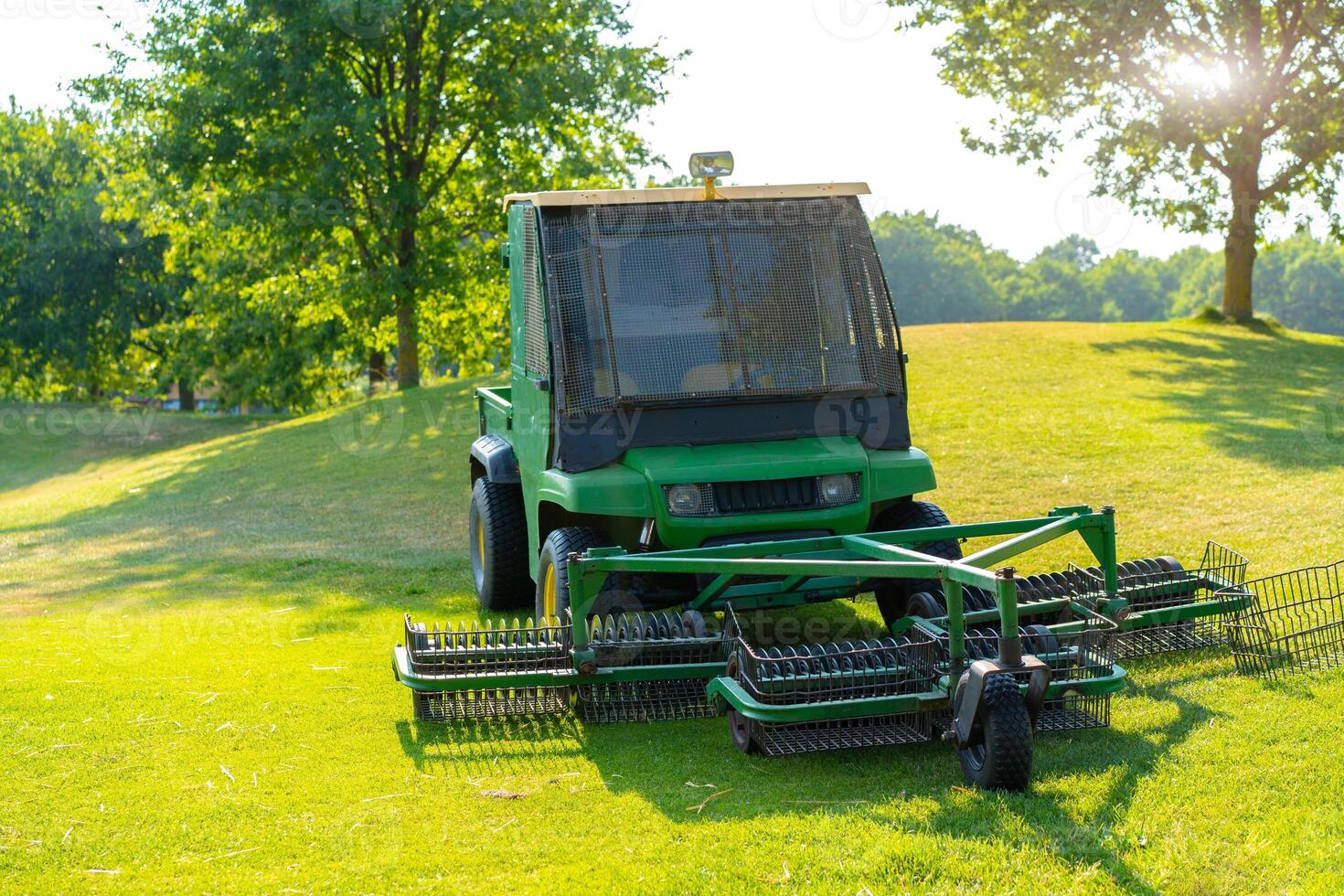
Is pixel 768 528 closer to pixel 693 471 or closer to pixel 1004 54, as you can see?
pixel 693 471

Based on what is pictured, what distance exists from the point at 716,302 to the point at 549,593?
74.9 inches

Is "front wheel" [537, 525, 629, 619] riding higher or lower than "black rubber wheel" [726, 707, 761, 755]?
higher

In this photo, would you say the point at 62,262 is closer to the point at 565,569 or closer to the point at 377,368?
the point at 377,368

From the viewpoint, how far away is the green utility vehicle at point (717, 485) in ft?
21.4

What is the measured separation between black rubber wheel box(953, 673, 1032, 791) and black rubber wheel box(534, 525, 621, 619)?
2592 mm

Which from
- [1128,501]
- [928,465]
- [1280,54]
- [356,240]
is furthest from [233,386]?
[928,465]

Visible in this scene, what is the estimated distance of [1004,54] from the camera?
28.9m

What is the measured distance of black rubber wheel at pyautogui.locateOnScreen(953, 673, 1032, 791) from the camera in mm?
5152

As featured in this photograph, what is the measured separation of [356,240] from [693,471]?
2472cm

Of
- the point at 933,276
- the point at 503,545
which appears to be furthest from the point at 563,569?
the point at 933,276

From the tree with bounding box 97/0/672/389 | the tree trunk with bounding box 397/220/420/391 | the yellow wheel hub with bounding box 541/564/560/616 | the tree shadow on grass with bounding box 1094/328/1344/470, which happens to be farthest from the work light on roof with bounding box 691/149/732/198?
the tree trunk with bounding box 397/220/420/391

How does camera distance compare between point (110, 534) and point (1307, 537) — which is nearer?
point (1307, 537)

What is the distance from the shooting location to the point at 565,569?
7.23 metres

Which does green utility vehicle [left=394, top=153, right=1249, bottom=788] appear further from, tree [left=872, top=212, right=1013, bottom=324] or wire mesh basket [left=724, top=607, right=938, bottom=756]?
tree [left=872, top=212, right=1013, bottom=324]
